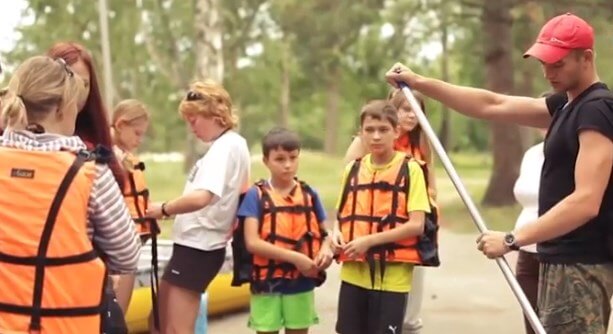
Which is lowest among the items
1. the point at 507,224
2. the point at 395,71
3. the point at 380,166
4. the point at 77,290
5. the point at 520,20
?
the point at 507,224

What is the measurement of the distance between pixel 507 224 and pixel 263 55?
21.9m

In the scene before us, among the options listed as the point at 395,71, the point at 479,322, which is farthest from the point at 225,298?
the point at 395,71

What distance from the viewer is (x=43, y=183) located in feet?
9.82

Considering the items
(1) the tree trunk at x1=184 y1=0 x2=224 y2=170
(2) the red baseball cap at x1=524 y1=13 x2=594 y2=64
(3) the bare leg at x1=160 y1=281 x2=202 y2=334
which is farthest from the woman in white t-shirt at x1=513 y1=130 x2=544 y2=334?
(1) the tree trunk at x1=184 y1=0 x2=224 y2=170

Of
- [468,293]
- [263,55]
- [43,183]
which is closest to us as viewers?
[43,183]

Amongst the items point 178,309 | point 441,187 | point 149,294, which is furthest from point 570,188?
point 441,187

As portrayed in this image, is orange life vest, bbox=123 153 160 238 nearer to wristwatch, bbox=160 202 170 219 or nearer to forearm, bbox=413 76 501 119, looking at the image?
wristwatch, bbox=160 202 170 219

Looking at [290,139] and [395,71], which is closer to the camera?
[395,71]

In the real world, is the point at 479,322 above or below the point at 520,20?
below

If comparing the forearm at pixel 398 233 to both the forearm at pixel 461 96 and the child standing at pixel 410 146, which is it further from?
the forearm at pixel 461 96

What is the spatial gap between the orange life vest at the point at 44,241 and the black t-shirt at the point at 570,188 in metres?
1.66

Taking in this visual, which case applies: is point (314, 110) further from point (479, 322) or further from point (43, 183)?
point (43, 183)

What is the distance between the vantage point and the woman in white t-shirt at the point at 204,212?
4.98 meters

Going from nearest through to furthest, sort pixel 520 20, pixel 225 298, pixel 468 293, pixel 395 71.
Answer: pixel 395 71 < pixel 225 298 < pixel 468 293 < pixel 520 20
